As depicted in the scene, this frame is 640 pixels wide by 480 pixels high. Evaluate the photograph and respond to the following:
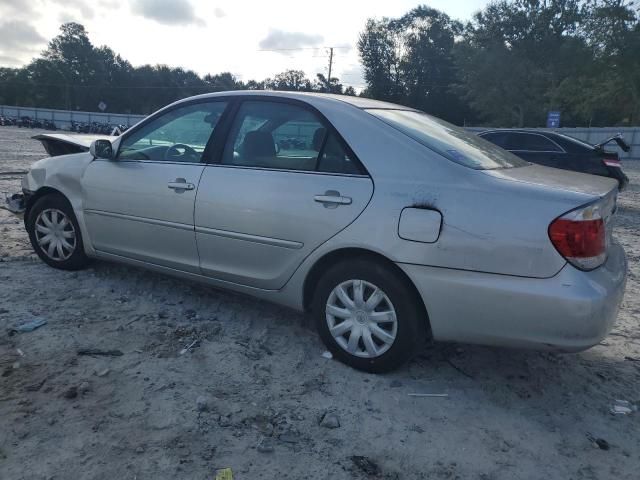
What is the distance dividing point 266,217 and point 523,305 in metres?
1.60

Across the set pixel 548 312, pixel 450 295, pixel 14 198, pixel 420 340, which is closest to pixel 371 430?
pixel 420 340

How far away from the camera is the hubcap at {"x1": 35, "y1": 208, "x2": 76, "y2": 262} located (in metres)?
4.56

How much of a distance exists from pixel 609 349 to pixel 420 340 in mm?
1565

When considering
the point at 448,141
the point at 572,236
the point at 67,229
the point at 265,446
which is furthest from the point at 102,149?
the point at 572,236

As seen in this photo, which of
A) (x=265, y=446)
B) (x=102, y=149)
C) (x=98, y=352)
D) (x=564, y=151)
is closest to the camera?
(x=265, y=446)

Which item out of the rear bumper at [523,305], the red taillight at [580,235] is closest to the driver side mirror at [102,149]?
the rear bumper at [523,305]

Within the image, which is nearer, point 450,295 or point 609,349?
point 450,295

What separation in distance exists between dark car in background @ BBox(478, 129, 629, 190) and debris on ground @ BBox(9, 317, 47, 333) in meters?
8.16

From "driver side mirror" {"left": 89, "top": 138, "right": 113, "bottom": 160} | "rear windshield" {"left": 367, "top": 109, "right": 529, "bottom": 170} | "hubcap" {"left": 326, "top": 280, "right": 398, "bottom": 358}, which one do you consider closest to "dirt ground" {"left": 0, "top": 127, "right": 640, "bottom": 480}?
"hubcap" {"left": 326, "top": 280, "right": 398, "bottom": 358}

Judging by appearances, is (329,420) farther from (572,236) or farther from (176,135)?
(176,135)

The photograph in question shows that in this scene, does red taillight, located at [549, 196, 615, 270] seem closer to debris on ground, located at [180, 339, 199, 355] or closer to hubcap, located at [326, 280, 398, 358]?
hubcap, located at [326, 280, 398, 358]

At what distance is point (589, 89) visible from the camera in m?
38.9

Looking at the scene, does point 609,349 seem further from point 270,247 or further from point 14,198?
point 14,198

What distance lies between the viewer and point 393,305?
3.00 metres
